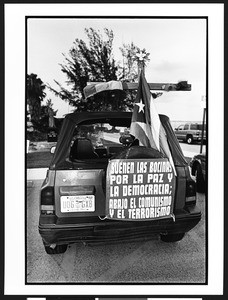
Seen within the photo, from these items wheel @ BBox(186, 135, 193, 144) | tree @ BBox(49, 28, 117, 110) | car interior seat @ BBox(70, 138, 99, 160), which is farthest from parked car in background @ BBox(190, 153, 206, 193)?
tree @ BBox(49, 28, 117, 110)

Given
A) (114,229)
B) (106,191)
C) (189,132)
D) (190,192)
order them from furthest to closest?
(189,132) → (190,192) → (114,229) → (106,191)

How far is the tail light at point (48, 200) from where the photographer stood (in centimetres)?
232

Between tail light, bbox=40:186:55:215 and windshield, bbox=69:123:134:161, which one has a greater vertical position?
windshield, bbox=69:123:134:161

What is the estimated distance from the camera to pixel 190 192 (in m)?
2.51

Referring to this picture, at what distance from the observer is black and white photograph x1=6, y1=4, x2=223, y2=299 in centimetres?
253

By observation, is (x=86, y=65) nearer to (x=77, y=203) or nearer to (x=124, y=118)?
(x=124, y=118)

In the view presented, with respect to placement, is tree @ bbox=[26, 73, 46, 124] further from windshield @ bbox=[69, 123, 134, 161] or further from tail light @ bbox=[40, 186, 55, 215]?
tail light @ bbox=[40, 186, 55, 215]

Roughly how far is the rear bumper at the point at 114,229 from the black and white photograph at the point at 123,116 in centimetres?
1

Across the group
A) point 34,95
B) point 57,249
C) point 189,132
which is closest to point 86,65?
point 34,95

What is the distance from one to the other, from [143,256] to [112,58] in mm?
1558

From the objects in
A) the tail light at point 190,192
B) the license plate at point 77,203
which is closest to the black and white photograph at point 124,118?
the tail light at point 190,192

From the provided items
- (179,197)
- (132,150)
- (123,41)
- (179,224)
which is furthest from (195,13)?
(179,224)

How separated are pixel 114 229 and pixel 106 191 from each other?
0.30 meters

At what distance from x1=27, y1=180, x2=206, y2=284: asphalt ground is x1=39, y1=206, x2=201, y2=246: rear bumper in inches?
6.9
